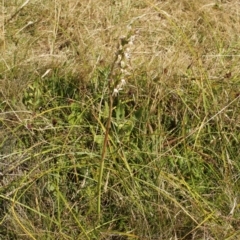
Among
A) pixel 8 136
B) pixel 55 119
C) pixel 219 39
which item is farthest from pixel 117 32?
pixel 8 136

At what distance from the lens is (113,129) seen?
6.59 ft

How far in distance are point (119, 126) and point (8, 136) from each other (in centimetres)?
38

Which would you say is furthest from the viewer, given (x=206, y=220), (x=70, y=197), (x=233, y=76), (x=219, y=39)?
(x=219, y=39)

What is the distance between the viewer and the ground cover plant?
1.75m

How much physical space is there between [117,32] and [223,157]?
0.89 metres

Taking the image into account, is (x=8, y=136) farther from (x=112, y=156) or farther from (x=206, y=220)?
(x=206, y=220)

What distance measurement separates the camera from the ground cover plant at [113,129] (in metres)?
1.75

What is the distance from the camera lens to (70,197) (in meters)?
1.84

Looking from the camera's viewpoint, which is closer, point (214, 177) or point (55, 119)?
point (214, 177)

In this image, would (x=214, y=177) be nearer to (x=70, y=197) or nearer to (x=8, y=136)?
(x=70, y=197)

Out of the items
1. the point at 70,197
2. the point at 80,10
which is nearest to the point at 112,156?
the point at 70,197

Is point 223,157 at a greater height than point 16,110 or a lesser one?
lesser

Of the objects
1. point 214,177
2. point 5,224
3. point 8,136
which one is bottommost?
point 214,177

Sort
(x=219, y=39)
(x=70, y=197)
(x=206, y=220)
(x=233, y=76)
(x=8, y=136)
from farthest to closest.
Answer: (x=219, y=39), (x=233, y=76), (x=8, y=136), (x=70, y=197), (x=206, y=220)
